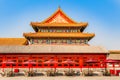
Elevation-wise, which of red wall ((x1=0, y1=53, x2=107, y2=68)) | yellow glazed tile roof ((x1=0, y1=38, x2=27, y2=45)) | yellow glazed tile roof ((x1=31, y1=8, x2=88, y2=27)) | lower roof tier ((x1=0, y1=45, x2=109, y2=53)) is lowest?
→ red wall ((x1=0, y1=53, x2=107, y2=68))

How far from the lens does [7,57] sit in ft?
142

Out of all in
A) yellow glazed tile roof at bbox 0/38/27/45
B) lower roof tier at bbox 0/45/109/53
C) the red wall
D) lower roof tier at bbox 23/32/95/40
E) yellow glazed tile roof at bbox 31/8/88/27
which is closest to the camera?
the red wall

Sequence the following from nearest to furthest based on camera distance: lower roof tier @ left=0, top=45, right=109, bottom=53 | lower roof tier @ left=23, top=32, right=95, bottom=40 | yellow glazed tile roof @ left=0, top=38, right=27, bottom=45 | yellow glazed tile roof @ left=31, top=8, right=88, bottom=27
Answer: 1. lower roof tier @ left=0, top=45, right=109, bottom=53
2. lower roof tier @ left=23, top=32, right=95, bottom=40
3. yellow glazed tile roof @ left=31, top=8, right=88, bottom=27
4. yellow glazed tile roof @ left=0, top=38, right=27, bottom=45

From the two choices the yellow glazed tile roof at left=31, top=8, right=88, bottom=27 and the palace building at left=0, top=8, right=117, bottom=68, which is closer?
the palace building at left=0, top=8, right=117, bottom=68

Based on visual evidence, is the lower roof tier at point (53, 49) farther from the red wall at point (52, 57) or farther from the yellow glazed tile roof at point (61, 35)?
the yellow glazed tile roof at point (61, 35)

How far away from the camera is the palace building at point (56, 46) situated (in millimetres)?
43312

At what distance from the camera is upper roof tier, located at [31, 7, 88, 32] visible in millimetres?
54094

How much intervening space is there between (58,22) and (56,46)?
388 inches

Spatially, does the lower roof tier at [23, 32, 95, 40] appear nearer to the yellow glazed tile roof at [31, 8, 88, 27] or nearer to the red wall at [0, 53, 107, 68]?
the yellow glazed tile roof at [31, 8, 88, 27]

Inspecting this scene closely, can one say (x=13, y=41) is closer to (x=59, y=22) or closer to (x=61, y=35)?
(x=59, y=22)

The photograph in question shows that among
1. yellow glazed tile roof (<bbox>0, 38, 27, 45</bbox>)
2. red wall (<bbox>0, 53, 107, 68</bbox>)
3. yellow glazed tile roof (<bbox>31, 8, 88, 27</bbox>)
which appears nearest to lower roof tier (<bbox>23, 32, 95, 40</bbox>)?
yellow glazed tile roof (<bbox>31, 8, 88, 27</bbox>)

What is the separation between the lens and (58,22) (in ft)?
182

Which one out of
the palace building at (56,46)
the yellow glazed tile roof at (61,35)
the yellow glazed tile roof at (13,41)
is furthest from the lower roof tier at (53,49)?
the yellow glazed tile roof at (13,41)

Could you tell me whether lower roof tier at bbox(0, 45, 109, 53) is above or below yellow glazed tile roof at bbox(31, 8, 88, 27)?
below
